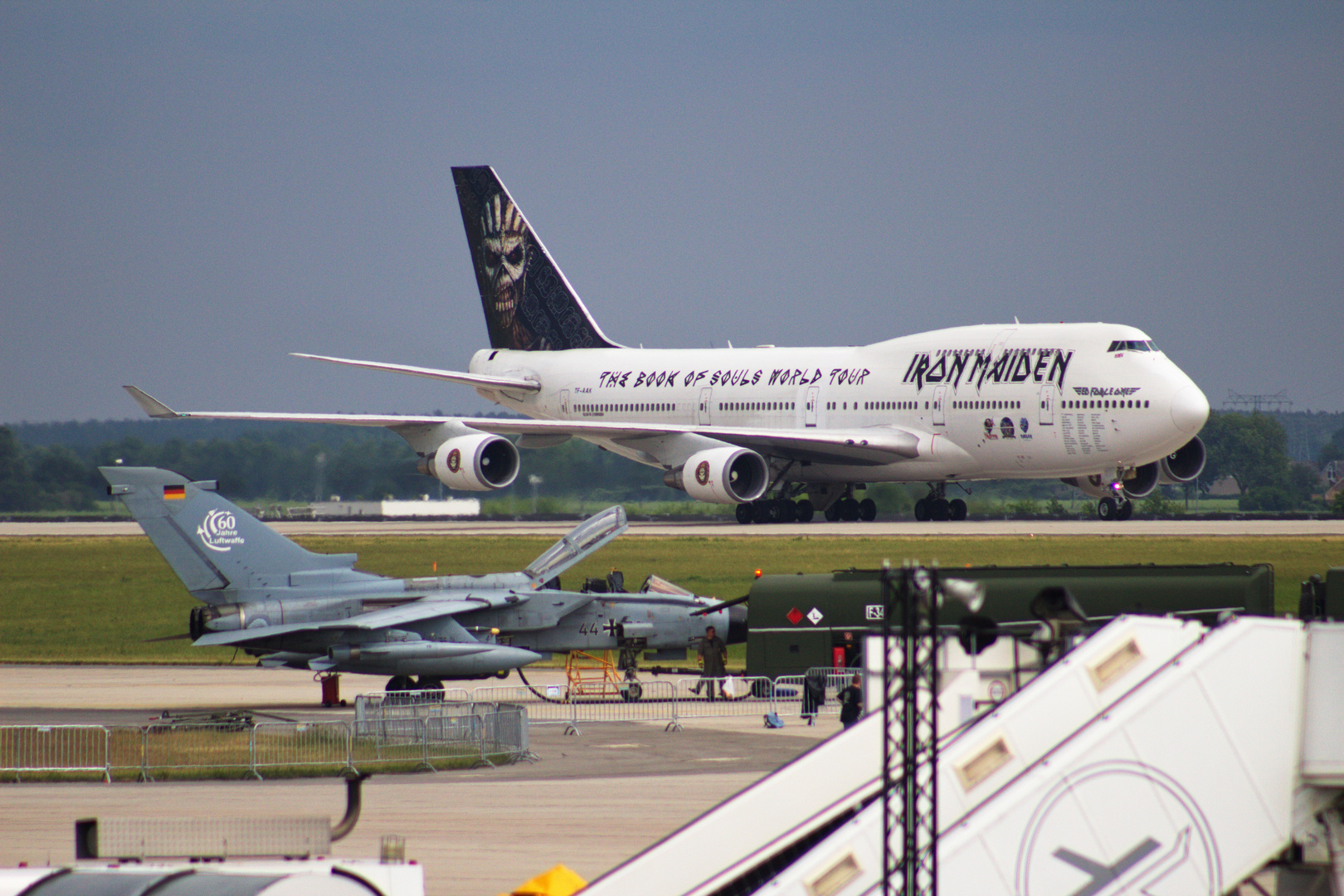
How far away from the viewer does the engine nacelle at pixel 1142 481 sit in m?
52.5

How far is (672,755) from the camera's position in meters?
20.8

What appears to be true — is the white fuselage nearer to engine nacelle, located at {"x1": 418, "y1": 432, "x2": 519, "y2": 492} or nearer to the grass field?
the grass field

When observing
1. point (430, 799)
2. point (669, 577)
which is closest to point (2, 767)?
point (430, 799)

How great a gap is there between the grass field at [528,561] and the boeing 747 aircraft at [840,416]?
2885 millimetres

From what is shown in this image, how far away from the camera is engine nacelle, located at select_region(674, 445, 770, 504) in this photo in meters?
51.8

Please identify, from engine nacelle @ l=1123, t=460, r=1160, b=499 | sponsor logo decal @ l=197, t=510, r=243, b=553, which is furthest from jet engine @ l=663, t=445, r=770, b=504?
sponsor logo decal @ l=197, t=510, r=243, b=553

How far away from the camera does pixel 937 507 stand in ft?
182

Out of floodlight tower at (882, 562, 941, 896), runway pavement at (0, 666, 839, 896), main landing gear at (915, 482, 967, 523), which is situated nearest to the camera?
floodlight tower at (882, 562, 941, 896)

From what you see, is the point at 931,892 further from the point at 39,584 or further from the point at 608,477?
the point at 608,477

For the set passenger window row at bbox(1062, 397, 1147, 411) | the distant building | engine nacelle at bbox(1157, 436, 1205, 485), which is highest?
passenger window row at bbox(1062, 397, 1147, 411)

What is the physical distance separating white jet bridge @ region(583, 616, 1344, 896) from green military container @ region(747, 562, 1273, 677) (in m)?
13.9

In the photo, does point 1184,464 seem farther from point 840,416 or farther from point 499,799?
point 499,799

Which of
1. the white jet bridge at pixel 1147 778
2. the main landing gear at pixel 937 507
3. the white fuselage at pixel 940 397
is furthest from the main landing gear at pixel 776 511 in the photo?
the white jet bridge at pixel 1147 778

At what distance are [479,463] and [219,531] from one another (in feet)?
87.5
